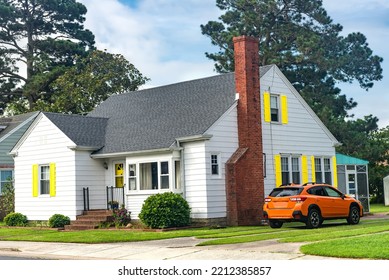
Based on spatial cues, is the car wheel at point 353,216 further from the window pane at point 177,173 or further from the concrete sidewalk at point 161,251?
the concrete sidewalk at point 161,251

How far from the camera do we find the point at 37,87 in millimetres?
57688

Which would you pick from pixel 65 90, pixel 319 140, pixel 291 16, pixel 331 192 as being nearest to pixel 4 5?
pixel 65 90

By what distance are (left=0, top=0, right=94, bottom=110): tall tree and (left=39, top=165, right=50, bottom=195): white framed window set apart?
28.6m

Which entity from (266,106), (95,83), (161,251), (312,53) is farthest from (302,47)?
(161,251)

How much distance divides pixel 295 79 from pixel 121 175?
27.0m

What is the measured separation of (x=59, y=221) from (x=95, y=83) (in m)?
20.7

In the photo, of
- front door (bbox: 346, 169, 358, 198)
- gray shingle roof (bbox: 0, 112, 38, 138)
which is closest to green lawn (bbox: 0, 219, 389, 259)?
front door (bbox: 346, 169, 358, 198)

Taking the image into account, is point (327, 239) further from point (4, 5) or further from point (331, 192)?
point (4, 5)

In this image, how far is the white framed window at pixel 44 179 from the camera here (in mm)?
30609

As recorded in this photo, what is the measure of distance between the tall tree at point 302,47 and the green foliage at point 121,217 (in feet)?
86.1

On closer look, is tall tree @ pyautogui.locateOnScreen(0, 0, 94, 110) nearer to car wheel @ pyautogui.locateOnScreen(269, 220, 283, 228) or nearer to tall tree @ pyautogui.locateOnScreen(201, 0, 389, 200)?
tall tree @ pyautogui.locateOnScreen(201, 0, 389, 200)

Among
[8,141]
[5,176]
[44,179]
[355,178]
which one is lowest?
[355,178]

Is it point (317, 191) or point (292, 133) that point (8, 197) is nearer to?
point (292, 133)

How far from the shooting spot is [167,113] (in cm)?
3023
